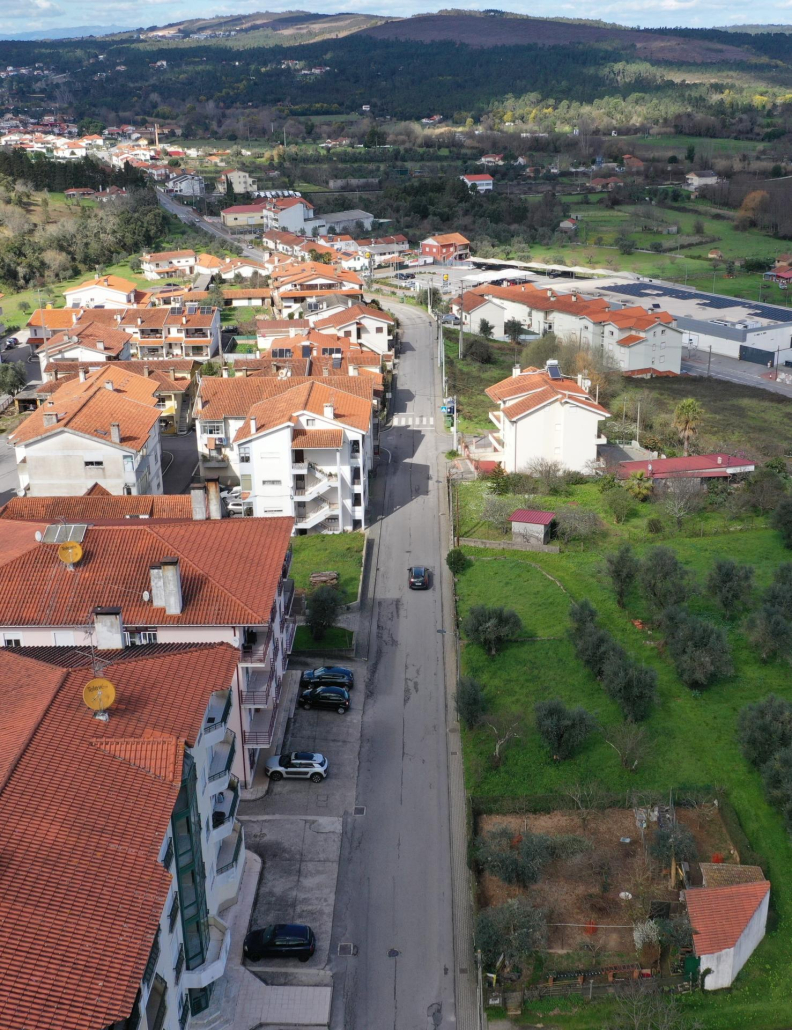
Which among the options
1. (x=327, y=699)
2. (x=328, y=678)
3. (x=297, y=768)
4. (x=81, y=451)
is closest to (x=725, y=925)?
(x=297, y=768)

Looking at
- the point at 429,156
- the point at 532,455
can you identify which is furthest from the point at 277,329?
the point at 429,156

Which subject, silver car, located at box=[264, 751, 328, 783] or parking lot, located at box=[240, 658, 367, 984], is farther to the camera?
silver car, located at box=[264, 751, 328, 783]

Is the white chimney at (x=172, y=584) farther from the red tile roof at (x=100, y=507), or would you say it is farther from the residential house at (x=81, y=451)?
the residential house at (x=81, y=451)

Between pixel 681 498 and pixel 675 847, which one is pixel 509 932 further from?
pixel 681 498

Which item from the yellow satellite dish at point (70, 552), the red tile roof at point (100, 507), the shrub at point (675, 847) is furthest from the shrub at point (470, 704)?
the red tile roof at point (100, 507)

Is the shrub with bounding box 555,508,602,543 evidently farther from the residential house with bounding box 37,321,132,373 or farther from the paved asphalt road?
the residential house with bounding box 37,321,132,373

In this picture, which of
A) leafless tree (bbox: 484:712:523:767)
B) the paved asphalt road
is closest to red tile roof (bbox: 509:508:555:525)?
the paved asphalt road
